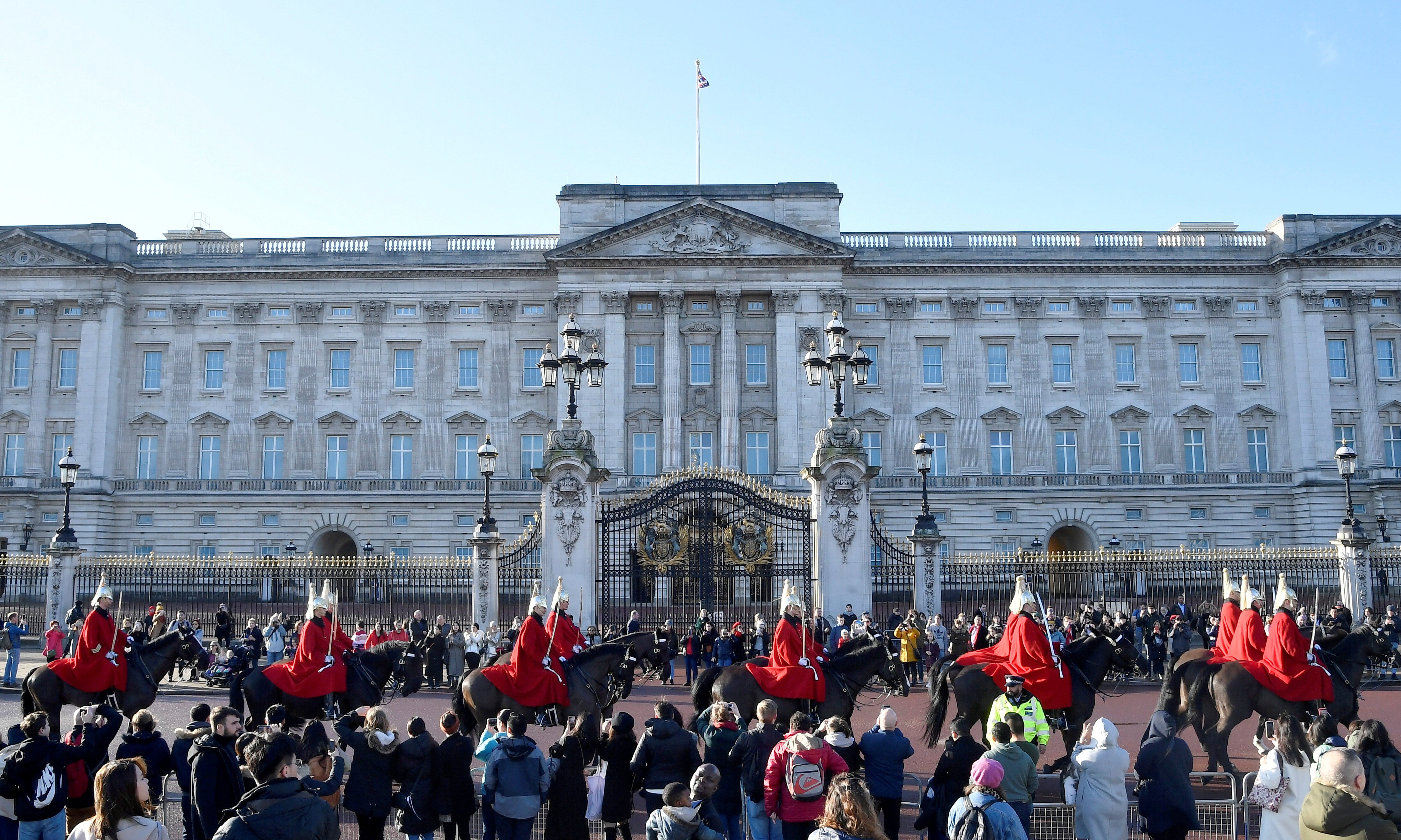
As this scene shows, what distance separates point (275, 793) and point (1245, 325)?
52357 millimetres

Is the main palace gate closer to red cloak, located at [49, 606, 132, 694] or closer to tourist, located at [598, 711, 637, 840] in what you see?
red cloak, located at [49, 606, 132, 694]

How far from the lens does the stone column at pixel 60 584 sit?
2916 cm

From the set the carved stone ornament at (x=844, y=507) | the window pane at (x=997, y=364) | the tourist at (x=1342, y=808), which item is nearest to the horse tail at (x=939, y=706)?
the tourist at (x=1342, y=808)

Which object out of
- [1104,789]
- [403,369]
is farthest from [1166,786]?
[403,369]

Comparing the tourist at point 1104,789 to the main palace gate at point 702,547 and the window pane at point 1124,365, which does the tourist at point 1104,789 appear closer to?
the main palace gate at point 702,547

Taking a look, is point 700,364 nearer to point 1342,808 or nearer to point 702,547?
point 702,547

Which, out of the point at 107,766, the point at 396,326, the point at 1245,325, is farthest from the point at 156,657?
the point at 1245,325

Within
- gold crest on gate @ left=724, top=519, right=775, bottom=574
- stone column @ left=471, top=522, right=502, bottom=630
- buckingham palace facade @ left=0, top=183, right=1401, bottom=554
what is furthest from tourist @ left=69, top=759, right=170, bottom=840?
buckingham palace facade @ left=0, top=183, right=1401, bottom=554

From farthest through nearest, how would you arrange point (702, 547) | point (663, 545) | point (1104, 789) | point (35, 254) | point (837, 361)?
point (35, 254) < point (663, 545) < point (702, 547) < point (837, 361) < point (1104, 789)

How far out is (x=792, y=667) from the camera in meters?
12.7

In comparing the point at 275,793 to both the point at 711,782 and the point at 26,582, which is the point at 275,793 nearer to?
the point at 711,782

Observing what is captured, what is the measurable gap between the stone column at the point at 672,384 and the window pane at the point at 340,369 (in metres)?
14.6

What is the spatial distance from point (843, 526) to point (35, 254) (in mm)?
43480

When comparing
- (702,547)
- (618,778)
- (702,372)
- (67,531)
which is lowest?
(618,778)
